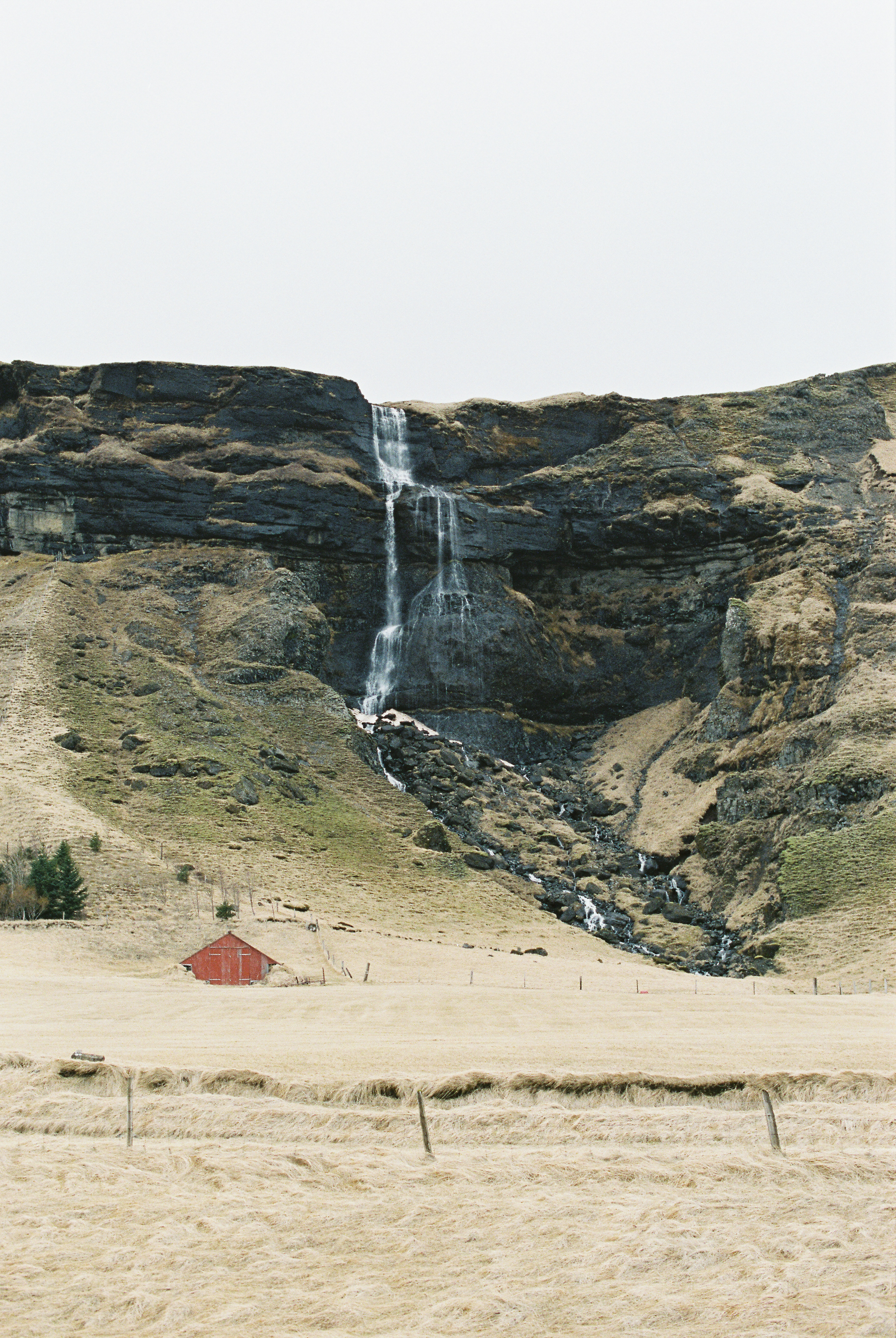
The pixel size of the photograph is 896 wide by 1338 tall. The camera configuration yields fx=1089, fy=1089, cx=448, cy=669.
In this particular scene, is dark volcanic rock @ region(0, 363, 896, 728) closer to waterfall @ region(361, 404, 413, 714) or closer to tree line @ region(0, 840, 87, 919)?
waterfall @ region(361, 404, 413, 714)

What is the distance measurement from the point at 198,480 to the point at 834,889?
188ft

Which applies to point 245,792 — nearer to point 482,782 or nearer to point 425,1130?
point 482,782

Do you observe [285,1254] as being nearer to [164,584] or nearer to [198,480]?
[164,584]

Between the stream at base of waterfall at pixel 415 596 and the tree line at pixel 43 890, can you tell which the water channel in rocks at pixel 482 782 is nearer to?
the stream at base of waterfall at pixel 415 596

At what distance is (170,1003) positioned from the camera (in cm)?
3141

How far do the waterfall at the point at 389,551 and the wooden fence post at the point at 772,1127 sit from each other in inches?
2588

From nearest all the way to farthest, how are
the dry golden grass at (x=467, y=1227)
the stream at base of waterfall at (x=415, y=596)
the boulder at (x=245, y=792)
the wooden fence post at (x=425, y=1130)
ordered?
the dry golden grass at (x=467, y=1227) < the wooden fence post at (x=425, y=1130) < the boulder at (x=245, y=792) < the stream at base of waterfall at (x=415, y=596)

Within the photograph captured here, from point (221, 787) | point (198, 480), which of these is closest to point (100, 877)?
point (221, 787)

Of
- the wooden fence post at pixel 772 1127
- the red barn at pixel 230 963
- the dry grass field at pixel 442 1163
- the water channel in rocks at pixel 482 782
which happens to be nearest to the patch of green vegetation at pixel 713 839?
the water channel in rocks at pixel 482 782

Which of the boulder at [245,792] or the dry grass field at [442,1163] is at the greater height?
the boulder at [245,792]

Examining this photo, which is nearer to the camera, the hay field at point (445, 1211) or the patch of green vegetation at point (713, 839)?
the hay field at point (445, 1211)

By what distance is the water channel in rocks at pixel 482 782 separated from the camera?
5691 cm

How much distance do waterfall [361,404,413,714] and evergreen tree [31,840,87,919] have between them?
117 ft

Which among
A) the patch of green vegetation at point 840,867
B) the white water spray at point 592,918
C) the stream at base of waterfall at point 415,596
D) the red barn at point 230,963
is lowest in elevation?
the white water spray at point 592,918
